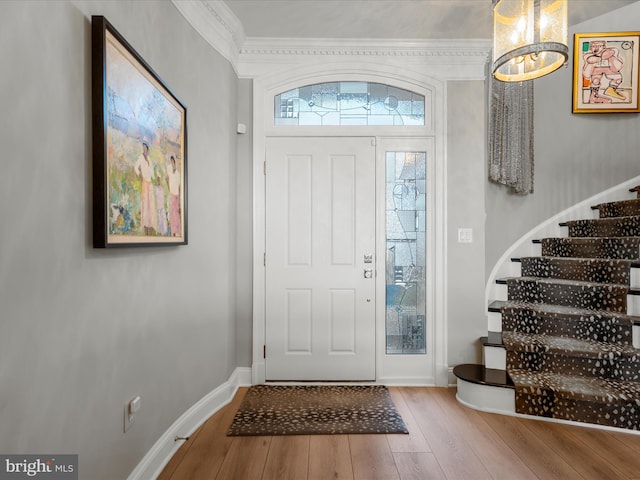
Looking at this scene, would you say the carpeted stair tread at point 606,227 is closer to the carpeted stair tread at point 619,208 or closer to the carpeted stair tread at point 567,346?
the carpeted stair tread at point 619,208

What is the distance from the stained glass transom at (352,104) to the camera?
10.1 feet

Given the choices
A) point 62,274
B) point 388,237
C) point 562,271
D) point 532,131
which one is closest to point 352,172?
point 388,237

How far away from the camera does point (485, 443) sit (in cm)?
213

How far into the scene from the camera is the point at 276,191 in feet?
9.93

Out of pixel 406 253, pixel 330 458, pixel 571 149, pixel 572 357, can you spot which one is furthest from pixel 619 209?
pixel 330 458

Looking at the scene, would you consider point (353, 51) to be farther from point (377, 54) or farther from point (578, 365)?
point (578, 365)

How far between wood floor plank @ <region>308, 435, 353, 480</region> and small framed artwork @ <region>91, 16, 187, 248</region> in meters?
1.37

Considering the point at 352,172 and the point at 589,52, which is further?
the point at 589,52

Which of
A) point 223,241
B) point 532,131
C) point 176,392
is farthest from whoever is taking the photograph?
point 532,131

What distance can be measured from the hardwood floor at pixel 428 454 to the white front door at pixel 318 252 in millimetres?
753

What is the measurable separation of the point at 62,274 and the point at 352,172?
7.31ft

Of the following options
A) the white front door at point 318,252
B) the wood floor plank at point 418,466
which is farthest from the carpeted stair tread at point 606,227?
the wood floor plank at point 418,466

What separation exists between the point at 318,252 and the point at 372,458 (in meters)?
1.52

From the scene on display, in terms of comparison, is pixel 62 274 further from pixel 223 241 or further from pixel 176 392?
pixel 223 241
